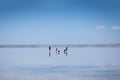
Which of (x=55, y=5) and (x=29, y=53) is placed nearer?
(x=55, y=5)

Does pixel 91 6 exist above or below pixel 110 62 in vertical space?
above

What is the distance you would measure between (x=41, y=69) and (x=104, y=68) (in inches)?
37.6

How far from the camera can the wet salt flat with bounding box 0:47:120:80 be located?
17.7 feet

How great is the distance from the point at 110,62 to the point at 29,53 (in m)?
1.42

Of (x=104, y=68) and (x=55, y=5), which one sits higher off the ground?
(x=55, y=5)

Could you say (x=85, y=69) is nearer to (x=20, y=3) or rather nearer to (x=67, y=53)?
(x=67, y=53)

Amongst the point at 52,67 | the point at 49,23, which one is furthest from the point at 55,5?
the point at 52,67

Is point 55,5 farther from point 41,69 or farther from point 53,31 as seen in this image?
point 41,69

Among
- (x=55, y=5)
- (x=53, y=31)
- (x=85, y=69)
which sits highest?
(x=55, y=5)

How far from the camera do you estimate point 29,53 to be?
247 inches

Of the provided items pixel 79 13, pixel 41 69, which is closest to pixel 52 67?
pixel 41 69

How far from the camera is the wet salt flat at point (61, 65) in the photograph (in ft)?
17.7

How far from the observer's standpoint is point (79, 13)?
567cm

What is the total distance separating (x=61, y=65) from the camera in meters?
5.67
